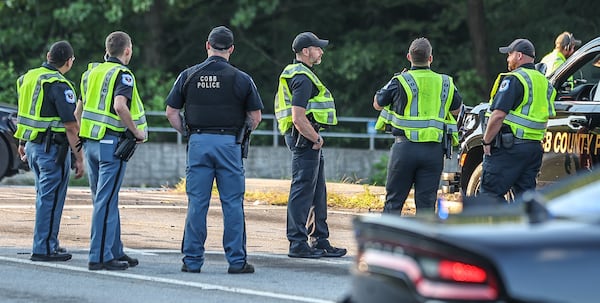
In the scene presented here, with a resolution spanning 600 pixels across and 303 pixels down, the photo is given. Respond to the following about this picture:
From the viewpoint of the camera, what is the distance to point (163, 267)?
35.2 ft

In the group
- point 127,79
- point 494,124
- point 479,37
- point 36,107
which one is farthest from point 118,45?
point 479,37

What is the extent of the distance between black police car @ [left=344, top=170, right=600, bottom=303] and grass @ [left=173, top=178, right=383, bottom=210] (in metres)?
10.4

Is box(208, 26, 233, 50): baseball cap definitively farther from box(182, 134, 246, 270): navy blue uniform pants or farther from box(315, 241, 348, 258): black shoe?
box(315, 241, 348, 258): black shoe

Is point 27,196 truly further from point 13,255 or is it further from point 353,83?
point 353,83

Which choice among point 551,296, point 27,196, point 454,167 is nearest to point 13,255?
point 27,196

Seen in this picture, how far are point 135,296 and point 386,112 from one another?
3.17m

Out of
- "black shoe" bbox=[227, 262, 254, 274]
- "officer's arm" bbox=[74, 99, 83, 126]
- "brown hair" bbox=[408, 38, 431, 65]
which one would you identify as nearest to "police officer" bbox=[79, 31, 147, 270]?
"officer's arm" bbox=[74, 99, 83, 126]

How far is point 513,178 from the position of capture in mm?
11547

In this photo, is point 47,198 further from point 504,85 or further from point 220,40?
point 504,85

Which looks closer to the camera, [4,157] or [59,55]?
[59,55]

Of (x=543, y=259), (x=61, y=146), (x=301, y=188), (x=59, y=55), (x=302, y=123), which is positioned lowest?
(x=301, y=188)

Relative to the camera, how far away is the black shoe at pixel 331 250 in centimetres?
1160

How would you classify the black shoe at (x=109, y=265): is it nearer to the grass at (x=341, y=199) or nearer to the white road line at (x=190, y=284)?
the white road line at (x=190, y=284)

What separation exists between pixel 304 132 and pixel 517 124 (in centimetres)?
170
